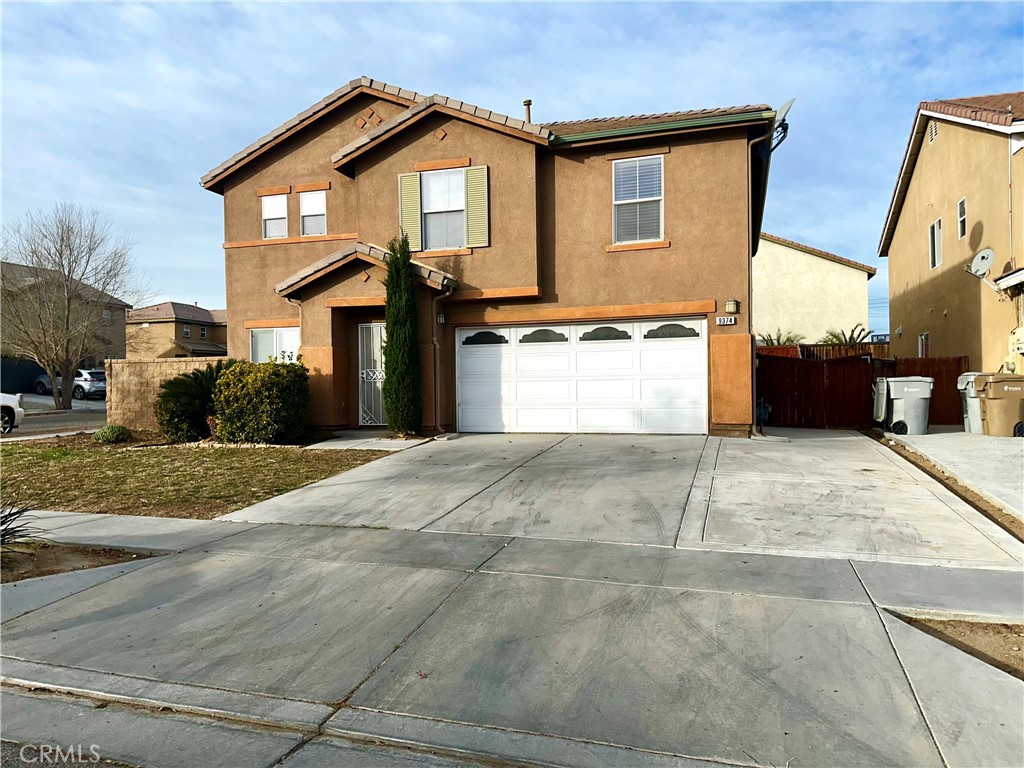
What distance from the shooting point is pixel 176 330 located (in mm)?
41594

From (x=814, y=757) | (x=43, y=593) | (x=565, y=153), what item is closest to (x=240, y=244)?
(x=565, y=153)

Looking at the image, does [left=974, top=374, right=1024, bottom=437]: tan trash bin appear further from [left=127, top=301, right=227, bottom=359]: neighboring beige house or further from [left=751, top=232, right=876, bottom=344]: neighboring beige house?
[left=127, top=301, right=227, bottom=359]: neighboring beige house

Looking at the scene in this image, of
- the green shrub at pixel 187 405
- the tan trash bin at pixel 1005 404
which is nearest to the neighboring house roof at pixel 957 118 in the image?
the tan trash bin at pixel 1005 404

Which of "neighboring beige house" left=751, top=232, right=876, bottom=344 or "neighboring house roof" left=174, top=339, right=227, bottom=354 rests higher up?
"neighboring beige house" left=751, top=232, right=876, bottom=344

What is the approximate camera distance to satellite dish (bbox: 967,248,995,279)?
45.8 ft

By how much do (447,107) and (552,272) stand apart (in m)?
4.06

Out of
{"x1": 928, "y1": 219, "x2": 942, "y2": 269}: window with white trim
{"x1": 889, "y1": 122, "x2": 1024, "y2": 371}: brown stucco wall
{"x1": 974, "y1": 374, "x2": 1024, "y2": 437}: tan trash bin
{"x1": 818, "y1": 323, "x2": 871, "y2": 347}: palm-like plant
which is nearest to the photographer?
{"x1": 974, "y1": 374, "x2": 1024, "y2": 437}: tan trash bin

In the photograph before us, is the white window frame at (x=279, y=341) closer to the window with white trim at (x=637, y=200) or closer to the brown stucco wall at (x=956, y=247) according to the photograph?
the window with white trim at (x=637, y=200)

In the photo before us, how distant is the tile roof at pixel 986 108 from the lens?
1390 cm

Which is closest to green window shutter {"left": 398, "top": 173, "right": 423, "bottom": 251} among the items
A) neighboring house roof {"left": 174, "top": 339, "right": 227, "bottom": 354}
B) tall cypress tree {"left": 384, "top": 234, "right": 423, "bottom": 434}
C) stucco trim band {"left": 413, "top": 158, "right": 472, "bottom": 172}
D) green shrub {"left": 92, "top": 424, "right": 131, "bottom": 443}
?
stucco trim band {"left": 413, "top": 158, "right": 472, "bottom": 172}

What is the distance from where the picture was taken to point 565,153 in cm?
1339

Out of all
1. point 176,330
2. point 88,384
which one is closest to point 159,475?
point 88,384

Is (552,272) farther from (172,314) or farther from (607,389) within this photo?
(172,314)

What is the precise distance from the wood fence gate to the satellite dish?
9.13ft
